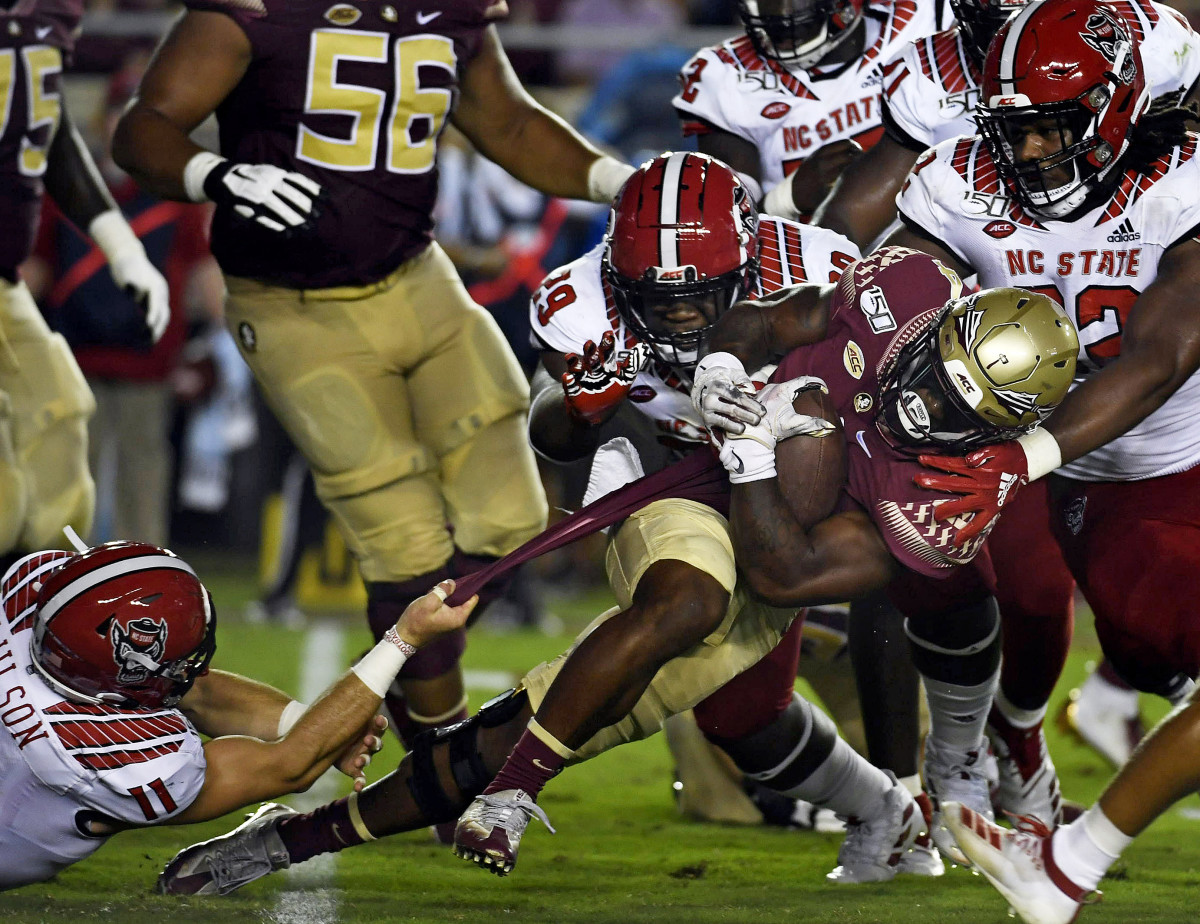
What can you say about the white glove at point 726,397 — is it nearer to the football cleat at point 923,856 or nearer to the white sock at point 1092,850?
the white sock at point 1092,850

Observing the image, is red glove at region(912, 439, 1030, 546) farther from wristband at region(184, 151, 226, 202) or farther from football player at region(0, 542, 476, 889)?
wristband at region(184, 151, 226, 202)

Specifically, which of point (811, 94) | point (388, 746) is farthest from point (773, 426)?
point (388, 746)

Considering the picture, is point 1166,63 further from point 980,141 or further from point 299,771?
point 299,771

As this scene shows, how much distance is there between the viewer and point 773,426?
3443 millimetres

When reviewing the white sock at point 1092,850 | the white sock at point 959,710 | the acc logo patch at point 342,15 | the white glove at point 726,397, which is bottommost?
the white sock at point 959,710

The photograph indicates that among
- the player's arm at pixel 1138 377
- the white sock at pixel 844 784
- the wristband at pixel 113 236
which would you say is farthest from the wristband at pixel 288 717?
the wristband at pixel 113 236

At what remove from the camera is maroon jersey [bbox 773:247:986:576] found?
353 cm

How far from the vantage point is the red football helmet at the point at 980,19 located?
4.14m

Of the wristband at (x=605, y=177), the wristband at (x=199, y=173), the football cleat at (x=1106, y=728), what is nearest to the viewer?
the wristband at (x=199, y=173)

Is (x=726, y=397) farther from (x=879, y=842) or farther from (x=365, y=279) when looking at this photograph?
(x=365, y=279)

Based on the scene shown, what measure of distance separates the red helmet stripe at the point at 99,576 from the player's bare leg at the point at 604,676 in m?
0.67

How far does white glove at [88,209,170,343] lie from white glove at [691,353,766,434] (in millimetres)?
1977

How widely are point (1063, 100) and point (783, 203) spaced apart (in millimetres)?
1108

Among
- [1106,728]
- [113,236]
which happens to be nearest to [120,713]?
[113,236]
